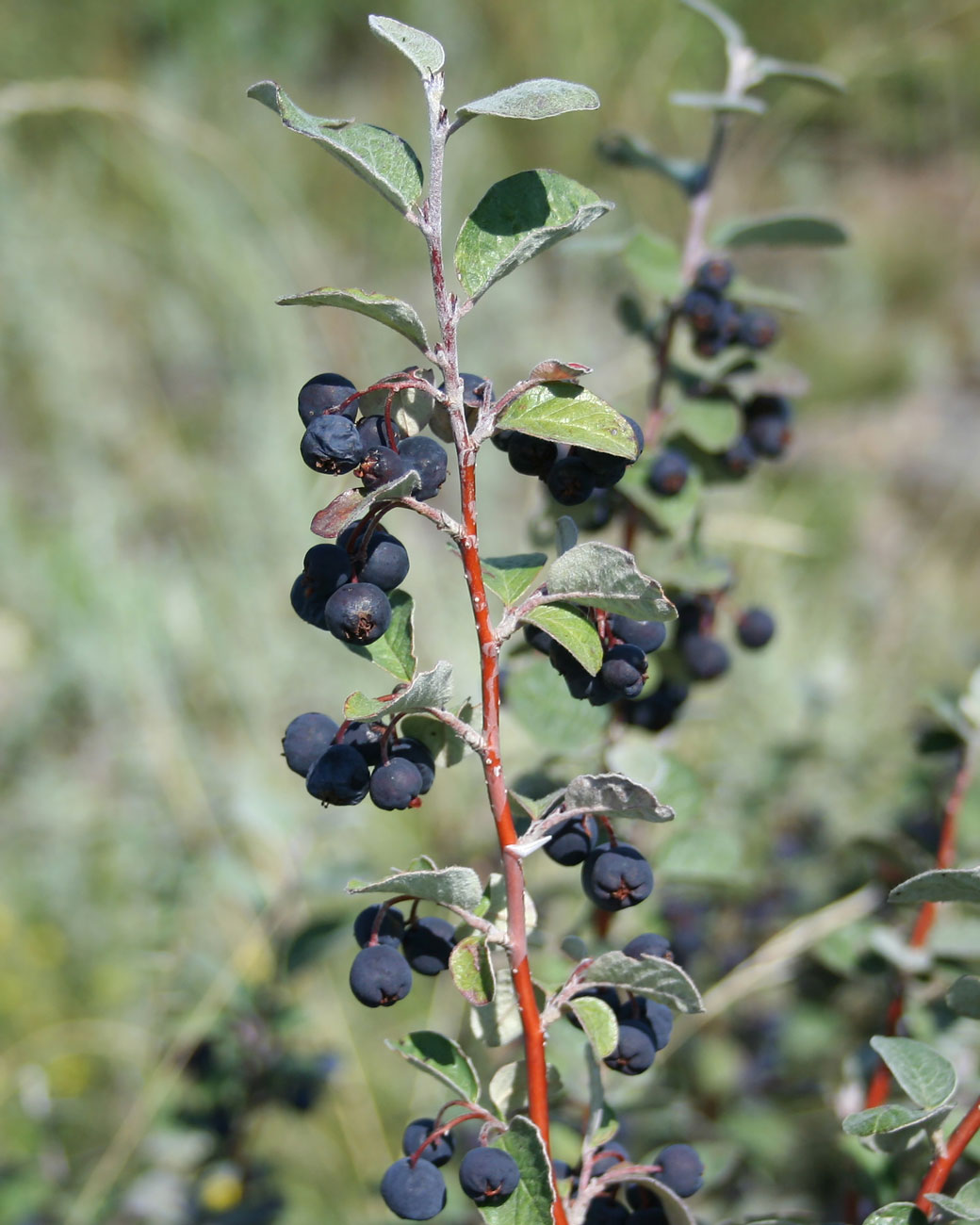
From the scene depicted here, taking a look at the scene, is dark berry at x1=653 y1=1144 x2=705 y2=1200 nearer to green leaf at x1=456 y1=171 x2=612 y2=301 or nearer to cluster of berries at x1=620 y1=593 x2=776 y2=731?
cluster of berries at x1=620 y1=593 x2=776 y2=731

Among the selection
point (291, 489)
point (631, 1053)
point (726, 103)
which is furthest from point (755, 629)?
point (291, 489)

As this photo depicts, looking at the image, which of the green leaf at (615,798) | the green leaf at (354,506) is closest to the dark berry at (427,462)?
the green leaf at (354,506)

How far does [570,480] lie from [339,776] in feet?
0.97

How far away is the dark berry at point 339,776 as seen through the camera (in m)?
0.74

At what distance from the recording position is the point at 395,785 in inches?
29.0

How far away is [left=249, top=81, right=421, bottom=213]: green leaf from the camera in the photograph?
65 centimetres

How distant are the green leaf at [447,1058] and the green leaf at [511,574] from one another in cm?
35

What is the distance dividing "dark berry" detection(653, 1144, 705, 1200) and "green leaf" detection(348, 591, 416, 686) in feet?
1.48

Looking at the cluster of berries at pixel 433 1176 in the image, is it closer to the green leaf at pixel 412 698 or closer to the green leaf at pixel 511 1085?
A: the green leaf at pixel 511 1085

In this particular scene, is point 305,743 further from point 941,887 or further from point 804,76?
point 804,76

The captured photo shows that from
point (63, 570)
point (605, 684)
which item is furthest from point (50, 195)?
point (605, 684)

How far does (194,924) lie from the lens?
2.68 m

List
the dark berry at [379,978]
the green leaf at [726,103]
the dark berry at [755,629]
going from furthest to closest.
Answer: the dark berry at [755,629]
the green leaf at [726,103]
the dark berry at [379,978]

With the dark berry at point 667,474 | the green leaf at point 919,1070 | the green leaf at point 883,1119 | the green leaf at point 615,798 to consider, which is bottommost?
the green leaf at point 883,1119
